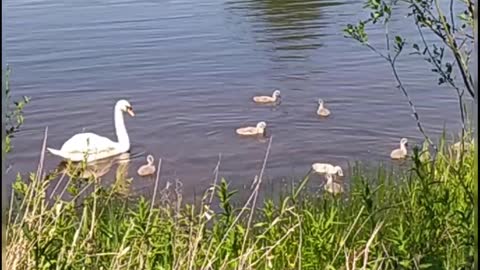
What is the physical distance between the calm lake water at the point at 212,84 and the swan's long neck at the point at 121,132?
15 cm

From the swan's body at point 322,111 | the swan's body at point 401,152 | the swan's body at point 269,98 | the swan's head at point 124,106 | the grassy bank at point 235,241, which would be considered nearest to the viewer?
the grassy bank at point 235,241

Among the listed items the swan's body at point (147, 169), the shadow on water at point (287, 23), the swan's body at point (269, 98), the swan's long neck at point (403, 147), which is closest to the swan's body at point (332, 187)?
the swan's long neck at point (403, 147)

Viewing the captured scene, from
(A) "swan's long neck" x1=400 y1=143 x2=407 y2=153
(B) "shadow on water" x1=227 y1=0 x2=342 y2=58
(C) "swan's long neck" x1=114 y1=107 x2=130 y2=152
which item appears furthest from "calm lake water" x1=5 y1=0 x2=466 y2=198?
(A) "swan's long neck" x1=400 y1=143 x2=407 y2=153

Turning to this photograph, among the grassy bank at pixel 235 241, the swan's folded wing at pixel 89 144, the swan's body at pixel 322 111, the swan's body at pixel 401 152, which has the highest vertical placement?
the grassy bank at pixel 235 241

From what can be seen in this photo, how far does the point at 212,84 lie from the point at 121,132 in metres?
2.10

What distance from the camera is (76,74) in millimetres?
10914

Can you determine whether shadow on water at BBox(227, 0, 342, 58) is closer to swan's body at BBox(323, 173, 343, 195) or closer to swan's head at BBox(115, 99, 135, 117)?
swan's head at BBox(115, 99, 135, 117)

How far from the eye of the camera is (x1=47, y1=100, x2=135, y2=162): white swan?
25.8 ft

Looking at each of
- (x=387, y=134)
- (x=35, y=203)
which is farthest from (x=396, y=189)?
(x=387, y=134)

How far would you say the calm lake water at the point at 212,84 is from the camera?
8328 mm

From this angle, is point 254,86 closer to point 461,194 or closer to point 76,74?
point 76,74

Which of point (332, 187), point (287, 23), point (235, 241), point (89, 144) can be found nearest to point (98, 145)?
point (89, 144)

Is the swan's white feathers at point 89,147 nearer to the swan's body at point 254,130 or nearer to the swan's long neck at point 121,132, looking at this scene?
the swan's long neck at point 121,132

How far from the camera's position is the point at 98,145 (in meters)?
8.23
